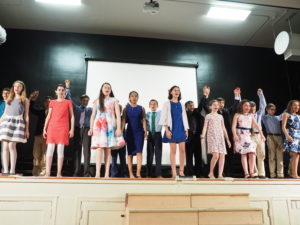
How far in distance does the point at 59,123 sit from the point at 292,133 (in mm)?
3647

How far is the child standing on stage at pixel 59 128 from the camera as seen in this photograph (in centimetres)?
409

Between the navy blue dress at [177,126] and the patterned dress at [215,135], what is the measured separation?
0.49m

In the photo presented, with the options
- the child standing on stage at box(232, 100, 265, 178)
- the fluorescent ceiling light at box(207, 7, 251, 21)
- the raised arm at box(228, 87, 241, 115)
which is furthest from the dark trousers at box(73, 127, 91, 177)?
the fluorescent ceiling light at box(207, 7, 251, 21)

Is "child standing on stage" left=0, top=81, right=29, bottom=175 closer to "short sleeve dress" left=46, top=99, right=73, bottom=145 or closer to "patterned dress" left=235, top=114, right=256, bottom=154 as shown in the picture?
"short sleeve dress" left=46, top=99, right=73, bottom=145

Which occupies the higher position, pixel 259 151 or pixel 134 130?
pixel 134 130

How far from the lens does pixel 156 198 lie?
330 cm

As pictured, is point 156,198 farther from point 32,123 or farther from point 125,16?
point 125,16

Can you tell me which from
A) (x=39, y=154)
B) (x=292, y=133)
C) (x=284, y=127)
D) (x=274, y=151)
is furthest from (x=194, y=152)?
(x=39, y=154)

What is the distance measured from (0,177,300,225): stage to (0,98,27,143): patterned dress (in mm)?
809

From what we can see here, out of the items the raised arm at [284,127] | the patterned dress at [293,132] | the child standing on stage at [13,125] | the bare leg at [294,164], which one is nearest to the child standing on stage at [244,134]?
the raised arm at [284,127]

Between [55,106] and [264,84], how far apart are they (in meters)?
5.18

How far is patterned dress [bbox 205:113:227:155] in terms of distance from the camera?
14.8ft

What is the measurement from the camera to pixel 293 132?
192 inches

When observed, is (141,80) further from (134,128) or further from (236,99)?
(134,128)
